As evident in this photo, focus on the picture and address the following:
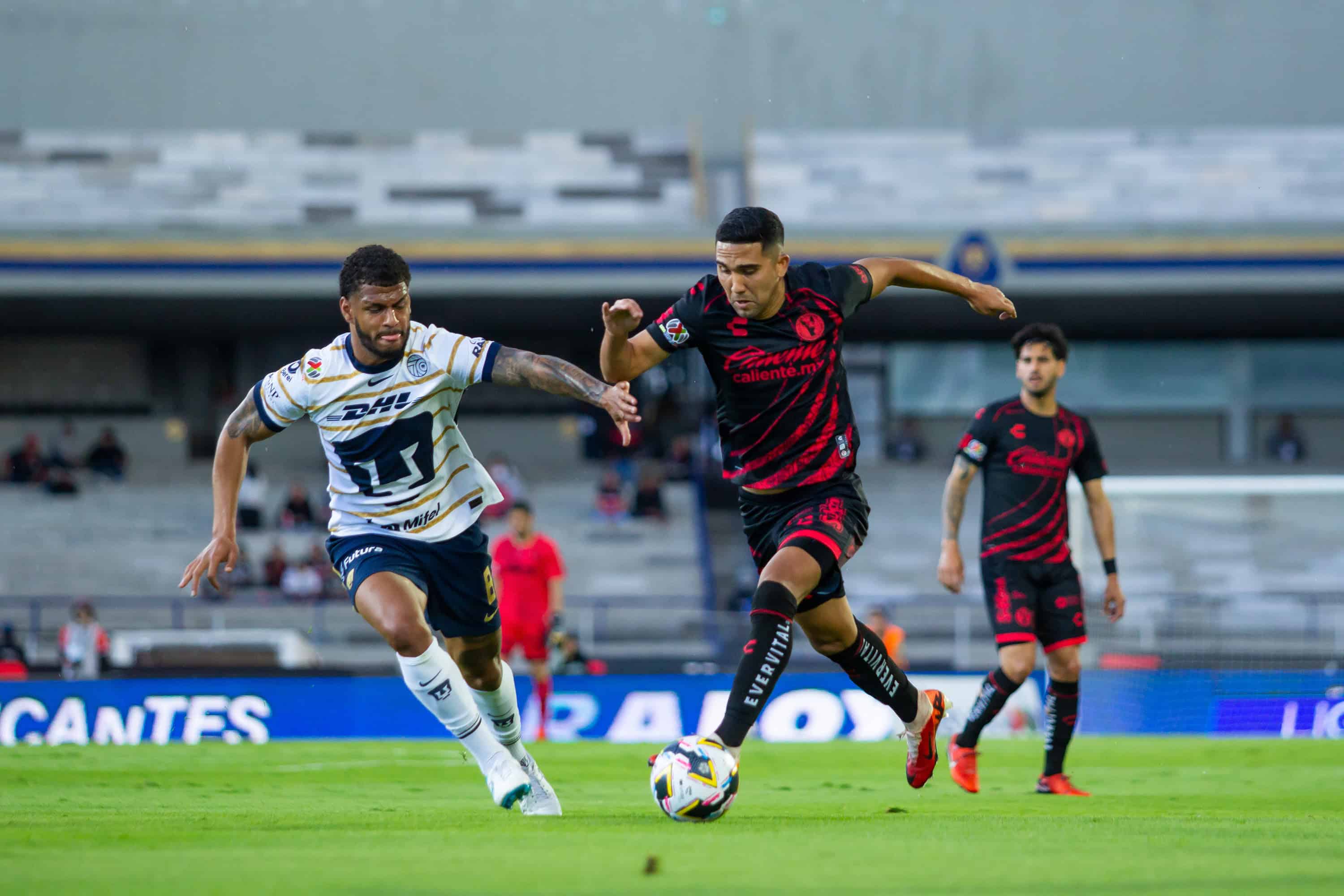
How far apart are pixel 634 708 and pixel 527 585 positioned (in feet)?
6.10

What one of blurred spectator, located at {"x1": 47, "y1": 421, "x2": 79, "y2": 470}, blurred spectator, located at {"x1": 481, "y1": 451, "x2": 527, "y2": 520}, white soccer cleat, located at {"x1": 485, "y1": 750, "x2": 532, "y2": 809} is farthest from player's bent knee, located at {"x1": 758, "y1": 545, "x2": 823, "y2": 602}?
blurred spectator, located at {"x1": 47, "y1": 421, "x2": 79, "y2": 470}

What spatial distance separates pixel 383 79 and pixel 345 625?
55.2 feet

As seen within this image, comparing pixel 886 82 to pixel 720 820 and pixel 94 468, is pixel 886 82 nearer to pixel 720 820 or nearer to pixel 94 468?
pixel 94 468

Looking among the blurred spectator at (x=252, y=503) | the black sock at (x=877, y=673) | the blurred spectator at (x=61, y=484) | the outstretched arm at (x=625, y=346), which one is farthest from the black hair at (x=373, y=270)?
the blurred spectator at (x=61, y=484)

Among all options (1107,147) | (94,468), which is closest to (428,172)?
(94,468)

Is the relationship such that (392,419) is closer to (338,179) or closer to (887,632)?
(887,632)

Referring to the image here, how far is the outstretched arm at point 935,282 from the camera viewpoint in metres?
6.49

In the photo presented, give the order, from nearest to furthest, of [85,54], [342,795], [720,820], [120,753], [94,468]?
[720,820] < [342,795] < [120,753] < [94,468] < [85,54]

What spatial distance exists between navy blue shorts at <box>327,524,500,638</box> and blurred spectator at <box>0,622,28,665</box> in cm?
1381

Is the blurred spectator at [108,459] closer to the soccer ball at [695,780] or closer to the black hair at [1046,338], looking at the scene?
the black hair at [1046,338]

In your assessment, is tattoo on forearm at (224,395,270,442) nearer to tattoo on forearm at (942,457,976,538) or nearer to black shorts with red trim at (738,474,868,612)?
black shorts with red trim at (738,474,868,612)

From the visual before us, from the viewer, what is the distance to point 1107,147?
1272 inches

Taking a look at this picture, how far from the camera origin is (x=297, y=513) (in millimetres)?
26703

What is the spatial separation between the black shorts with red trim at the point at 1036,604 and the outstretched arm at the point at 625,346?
3232mm
